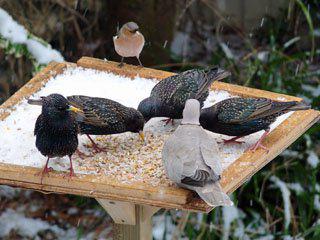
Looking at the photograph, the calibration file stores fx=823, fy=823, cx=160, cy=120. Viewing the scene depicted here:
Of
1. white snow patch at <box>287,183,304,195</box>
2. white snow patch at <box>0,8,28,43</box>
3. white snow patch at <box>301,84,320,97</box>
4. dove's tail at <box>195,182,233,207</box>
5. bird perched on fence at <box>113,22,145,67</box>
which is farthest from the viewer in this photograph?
white snow patch at <box>301,84,320,97</box>

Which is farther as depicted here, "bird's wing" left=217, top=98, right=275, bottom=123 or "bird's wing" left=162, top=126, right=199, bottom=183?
"bird's wing" left=217, top=98, right=275, bottom=123

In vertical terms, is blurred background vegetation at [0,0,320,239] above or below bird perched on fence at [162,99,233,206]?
below

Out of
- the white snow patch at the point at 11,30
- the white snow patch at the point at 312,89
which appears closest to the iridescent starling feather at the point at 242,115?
the white snow patch at the point at 11,30

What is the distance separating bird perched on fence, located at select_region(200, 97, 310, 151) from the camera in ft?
12.9

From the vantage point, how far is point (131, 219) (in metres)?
3.93

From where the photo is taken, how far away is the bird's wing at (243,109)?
12.9 ft

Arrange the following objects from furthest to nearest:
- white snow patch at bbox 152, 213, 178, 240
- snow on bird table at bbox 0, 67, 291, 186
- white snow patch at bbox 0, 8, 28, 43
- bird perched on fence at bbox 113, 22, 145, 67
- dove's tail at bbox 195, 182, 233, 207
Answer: white snow patch at bbox 152, 213, 178, 240
white snow patch at bbox 0, 8, 28, 43
bird perched on fence at bbox 113, 22, 145, 67
snow on bird table at bbox 0, 67, 291, 186
dove's tail at bbox 195, 182, 233, 207

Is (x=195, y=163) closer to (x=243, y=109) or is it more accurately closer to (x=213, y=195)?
(x=213, y=195)

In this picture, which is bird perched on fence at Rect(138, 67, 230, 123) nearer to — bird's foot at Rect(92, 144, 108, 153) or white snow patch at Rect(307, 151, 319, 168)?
bird's foot at Rect(92, 144, 108, 153)

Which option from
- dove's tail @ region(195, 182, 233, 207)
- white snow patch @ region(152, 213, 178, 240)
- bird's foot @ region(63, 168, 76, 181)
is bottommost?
white snow patch @ region(152, 213, 178, 240)

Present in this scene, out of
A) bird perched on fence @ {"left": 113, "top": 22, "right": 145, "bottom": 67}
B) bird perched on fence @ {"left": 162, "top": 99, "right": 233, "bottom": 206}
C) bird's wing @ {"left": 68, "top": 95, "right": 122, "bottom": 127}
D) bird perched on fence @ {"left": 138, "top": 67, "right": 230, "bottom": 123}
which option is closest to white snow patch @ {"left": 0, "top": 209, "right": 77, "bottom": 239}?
bird perched on fence @ {"left": 113, "top": 22, "right": 145, "bottom": 67}

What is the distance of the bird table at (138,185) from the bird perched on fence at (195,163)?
8 cm

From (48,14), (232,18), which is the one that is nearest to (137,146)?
(48,14)

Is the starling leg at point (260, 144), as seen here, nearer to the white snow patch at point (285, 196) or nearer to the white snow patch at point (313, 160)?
the white snow patch at point (285, 196)
